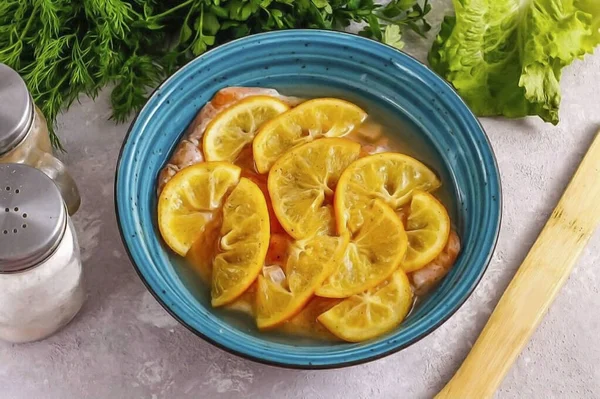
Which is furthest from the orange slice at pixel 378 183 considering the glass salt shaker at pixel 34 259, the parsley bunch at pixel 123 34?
the glass salt shaker at pixel 34 259

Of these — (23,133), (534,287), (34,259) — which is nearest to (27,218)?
(34,259)

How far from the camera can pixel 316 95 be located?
1476mm

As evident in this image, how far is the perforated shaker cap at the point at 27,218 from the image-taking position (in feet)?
3.47

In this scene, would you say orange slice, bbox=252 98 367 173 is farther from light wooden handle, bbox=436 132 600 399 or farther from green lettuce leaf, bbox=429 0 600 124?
light wooden handle, bbox=436 132 600 399

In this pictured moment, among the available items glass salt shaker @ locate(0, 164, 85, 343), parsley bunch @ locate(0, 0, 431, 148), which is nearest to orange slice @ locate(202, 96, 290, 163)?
parsley bunch @ locate(0, 0, 431, 148)

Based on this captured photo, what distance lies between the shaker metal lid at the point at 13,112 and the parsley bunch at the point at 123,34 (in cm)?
21

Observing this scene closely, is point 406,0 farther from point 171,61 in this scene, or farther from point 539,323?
point 539,323

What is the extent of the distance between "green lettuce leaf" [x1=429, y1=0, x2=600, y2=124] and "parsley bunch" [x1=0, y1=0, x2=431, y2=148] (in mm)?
135

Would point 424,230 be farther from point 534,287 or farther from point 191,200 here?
point 191,200

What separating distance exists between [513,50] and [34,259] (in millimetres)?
1096

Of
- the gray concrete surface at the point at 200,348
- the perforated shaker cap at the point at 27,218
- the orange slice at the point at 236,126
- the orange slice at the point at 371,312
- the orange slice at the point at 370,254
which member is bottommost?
the gray concrete surface at the point at 200,348

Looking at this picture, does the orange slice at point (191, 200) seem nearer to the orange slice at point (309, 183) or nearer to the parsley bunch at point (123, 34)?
the orange slice at point (309, 183)

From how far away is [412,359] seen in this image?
1.30 meters

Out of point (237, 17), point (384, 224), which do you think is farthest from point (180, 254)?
point (237, 17)
